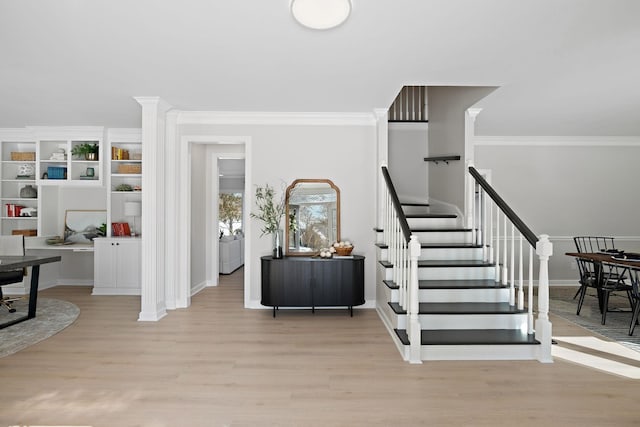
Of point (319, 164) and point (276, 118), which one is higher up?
point (276, 118)

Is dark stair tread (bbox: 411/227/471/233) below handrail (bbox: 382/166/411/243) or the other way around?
below

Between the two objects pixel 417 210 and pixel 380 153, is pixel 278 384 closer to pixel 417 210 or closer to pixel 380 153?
pixel 380 153

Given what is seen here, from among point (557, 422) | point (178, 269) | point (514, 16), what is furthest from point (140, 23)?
point (557, 422)

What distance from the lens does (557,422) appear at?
267 cm

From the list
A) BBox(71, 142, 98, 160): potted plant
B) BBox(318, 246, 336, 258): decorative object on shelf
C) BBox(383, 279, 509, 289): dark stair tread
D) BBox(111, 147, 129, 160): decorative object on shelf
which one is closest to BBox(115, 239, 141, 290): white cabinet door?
BBox(111, 147, 129, 160): decorative object on shelf

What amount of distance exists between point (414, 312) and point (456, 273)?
1277 millimetres

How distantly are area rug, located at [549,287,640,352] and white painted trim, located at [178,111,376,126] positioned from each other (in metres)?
3.61

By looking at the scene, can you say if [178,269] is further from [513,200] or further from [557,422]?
[513,200]

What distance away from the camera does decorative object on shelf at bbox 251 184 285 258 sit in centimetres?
565

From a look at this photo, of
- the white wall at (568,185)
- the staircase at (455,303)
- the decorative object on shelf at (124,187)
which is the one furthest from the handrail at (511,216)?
the decorative object on shelf at (124,187)

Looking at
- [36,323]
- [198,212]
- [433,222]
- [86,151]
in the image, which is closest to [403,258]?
[433,222]

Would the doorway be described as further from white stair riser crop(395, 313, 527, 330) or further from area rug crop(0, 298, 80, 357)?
white stair riser crop(395, 313, 527, 330)

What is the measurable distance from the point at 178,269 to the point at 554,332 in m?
4.71

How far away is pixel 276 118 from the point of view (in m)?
5.77
